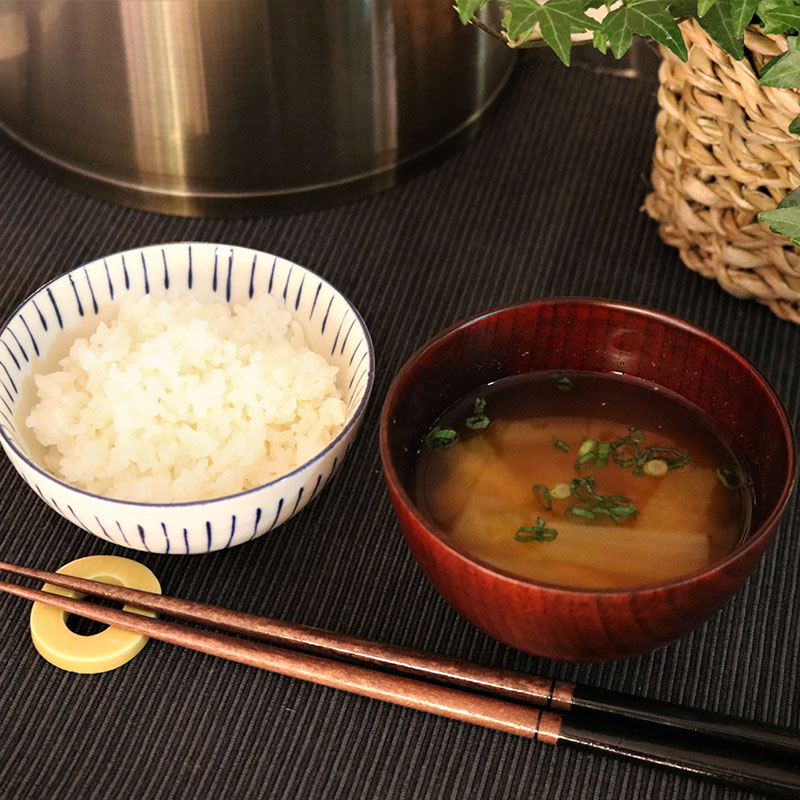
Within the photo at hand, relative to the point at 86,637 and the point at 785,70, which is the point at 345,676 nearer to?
the point at 86,637

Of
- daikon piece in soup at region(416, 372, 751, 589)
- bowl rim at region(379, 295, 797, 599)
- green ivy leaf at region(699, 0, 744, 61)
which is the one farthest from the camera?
green ivy leaf at region(699, 0, 744, 61)

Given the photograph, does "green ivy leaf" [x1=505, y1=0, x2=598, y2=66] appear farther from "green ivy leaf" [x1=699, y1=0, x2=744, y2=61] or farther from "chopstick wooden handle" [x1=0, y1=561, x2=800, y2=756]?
"chopstick wooden handle" [x1=0, y1=561, x2=800, y2=756]

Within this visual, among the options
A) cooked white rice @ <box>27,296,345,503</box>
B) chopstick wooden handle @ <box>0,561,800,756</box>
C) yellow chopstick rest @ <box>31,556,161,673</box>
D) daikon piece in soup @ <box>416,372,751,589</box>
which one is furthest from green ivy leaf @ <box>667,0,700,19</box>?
yellow chopstick rest @ <box>31,556,161,673</box>

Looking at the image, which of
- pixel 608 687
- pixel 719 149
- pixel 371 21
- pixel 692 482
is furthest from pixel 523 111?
pixel 608 687

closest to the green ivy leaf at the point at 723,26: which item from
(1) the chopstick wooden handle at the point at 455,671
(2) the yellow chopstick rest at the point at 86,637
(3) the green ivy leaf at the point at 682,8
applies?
(3) the green ivy leaf at the point at 682,8

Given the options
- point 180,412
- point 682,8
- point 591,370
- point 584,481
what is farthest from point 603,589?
point 682,8

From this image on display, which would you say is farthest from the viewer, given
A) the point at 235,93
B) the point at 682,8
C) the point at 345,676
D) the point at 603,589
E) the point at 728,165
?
the point at 235,93

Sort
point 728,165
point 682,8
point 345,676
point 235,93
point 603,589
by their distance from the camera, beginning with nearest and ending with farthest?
1. point 603,589
2. point 345,676
3. point 682,8
4. point 728,165
5. point 235,93
